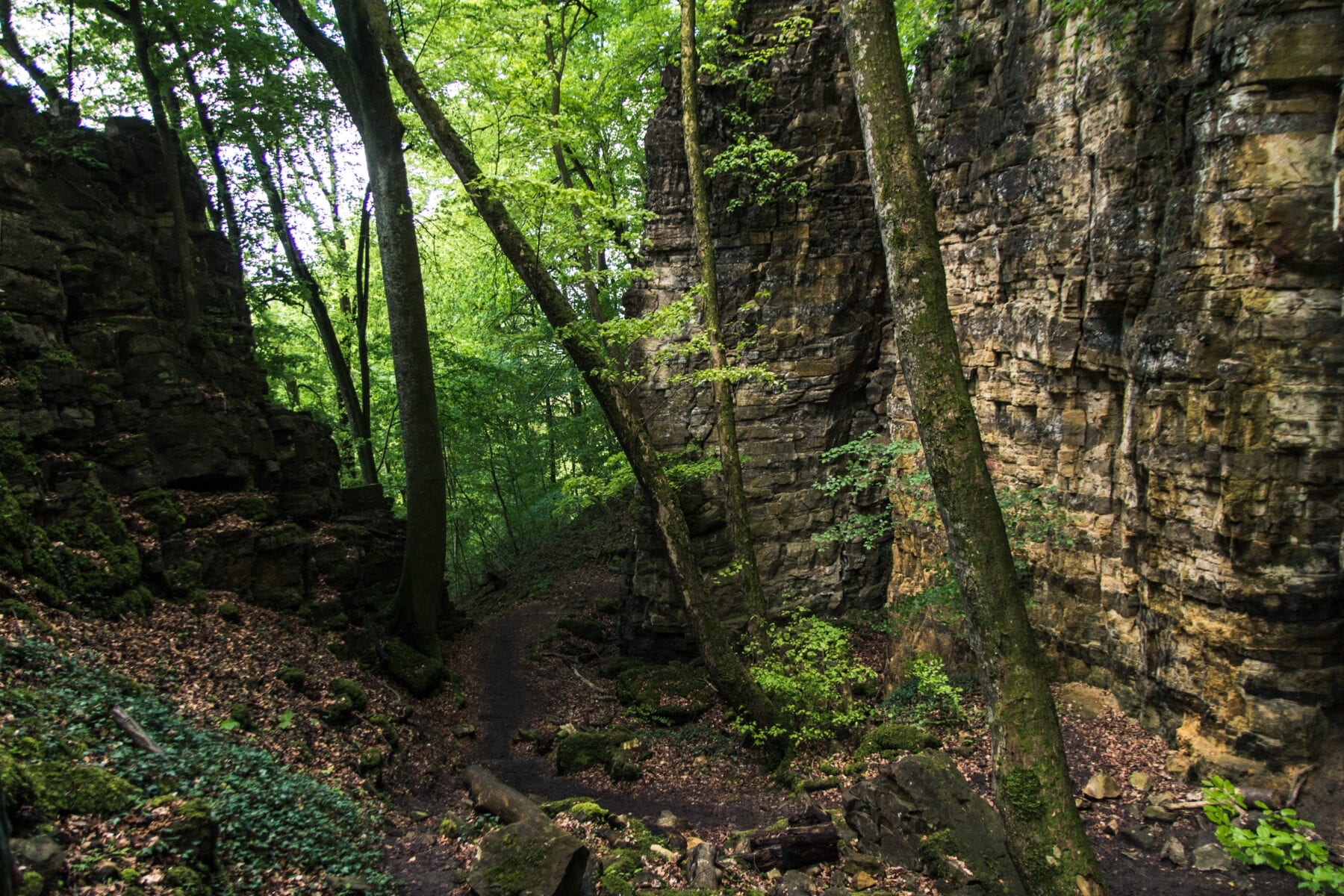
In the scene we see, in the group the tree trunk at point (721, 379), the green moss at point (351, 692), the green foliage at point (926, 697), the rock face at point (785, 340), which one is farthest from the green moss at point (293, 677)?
the green foliage at point (926, 697)

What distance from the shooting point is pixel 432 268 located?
21891 millimetres

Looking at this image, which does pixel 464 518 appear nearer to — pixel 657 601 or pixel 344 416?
pixel 344 416

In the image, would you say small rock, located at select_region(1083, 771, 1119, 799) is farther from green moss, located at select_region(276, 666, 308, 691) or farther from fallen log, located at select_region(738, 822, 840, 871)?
green moss, located at select_region(276, 666, 308, 691)

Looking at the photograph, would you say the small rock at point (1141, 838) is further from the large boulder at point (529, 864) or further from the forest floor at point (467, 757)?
the large boulder at point (529, 864)

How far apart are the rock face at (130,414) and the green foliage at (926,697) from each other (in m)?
9.33

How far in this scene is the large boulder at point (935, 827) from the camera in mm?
6562

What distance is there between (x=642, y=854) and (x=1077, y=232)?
10080 millimetres

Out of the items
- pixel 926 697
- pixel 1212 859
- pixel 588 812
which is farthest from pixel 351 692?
pixel 1212 859

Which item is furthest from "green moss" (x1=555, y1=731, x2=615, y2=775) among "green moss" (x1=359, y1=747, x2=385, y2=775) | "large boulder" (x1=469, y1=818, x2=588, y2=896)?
"large boulder" (x1=469, y1=818, x2=588, y2=896)

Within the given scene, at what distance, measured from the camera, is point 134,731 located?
5430 millimetres

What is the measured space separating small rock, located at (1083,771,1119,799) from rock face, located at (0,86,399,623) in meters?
11.0

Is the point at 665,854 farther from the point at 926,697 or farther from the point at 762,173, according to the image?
the point at 762,173

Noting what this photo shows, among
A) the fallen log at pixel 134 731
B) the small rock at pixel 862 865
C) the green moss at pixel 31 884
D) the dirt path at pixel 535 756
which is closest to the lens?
the green moss at pixel 31 884

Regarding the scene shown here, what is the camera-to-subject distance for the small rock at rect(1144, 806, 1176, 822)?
25.2ft
